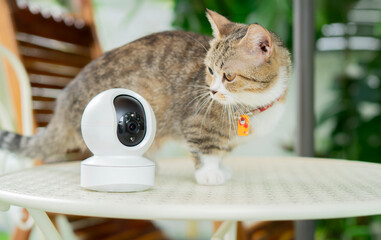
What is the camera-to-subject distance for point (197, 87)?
1.03m

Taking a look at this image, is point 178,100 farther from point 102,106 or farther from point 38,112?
point 38,112

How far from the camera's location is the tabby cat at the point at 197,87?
2.93 ft

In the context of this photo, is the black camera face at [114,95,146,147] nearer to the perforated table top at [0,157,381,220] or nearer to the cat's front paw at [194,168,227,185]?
the perforated table top at [0,157,381,220]

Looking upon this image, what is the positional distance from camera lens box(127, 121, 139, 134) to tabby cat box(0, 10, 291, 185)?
243mm

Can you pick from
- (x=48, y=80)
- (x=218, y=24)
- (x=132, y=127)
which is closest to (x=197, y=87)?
(x=218, y=24)

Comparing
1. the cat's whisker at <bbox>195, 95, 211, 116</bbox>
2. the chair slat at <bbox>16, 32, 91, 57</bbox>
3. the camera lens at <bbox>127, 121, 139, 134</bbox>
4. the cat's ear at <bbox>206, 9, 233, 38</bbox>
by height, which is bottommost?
the camera lens at <bbox>127, 121, 139, 134</bbox>

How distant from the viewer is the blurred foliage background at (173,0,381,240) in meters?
2.02

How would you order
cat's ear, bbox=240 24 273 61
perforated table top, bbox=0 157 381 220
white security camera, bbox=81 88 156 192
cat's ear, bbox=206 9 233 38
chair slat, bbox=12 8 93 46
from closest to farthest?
perforated table top, bbox=0 157 381 220 < white security camera, bbox=81 88 156 192 < cat's ear, bbox=240 24 273 61 < cat's ear, bbox=206 9 233 38 < chair slat, bbox=12 8 93 46

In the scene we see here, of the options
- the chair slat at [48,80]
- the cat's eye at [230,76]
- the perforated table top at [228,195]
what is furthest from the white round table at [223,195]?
the chair slat at [48,80]

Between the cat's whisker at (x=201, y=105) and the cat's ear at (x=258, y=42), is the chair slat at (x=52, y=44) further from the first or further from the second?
the cat's ear at (x=258, y=42)

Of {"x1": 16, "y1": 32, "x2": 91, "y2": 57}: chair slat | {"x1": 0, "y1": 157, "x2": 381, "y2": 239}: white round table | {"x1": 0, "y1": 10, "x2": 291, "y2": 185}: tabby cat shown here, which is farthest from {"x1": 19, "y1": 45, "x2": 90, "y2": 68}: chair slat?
{"x1": 0, "y1": 157, "x2": 381, "y2": 239}: white round table

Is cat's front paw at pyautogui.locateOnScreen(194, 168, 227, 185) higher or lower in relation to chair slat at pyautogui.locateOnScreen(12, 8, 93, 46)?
lower

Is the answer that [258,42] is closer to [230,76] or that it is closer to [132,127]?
[230,76]

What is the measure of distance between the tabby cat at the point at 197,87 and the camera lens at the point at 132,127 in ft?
0.80
